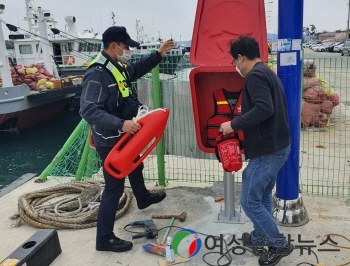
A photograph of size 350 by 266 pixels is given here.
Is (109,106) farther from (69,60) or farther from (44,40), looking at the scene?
(69,60)

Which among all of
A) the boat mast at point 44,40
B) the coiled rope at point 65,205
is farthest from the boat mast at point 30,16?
the coiled rope at point 65,205

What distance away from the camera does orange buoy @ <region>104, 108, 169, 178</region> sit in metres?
2.60

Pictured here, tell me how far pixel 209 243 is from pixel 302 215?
90 centimetres

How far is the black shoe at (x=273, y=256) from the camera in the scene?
8.25ft

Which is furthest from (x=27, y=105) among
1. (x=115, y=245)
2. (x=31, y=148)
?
(x=115, y=245)

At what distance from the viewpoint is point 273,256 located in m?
2.53

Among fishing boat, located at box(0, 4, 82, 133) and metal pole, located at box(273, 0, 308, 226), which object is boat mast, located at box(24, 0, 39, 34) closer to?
fishing boat, located at box(0, 4, 82, 133)

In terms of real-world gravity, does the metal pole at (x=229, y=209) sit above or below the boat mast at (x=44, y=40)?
below

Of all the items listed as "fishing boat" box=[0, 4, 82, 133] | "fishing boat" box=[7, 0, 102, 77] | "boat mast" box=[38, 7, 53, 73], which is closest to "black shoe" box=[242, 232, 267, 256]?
"fishing boat" box=[0, 4, 82, 133]

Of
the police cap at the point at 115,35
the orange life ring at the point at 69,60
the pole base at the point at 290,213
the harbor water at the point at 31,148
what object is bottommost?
the harbor water at the point at 31,148

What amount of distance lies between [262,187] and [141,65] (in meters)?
1.66

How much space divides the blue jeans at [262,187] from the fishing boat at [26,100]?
38.1ft

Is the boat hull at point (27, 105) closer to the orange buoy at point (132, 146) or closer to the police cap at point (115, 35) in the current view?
the police cap at point (115, 35)

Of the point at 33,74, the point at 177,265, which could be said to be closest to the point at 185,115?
the point at 177,265
